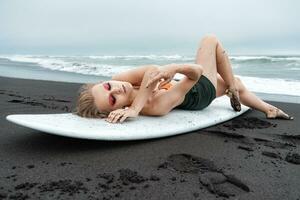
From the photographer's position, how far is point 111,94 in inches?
124

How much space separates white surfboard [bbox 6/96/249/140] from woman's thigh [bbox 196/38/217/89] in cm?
41

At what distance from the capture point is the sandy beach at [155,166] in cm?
210

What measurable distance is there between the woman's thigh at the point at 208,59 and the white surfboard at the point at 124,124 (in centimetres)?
41

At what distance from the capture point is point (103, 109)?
10.6 feet

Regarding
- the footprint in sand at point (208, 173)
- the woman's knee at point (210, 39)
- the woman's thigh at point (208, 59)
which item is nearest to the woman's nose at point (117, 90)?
the footprint in sand at point (208, 173)

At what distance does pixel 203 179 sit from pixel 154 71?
1.14 meters

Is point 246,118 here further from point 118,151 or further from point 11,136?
point 11,136

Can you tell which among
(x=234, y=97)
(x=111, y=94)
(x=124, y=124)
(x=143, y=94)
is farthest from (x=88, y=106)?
(x=234, y=97)

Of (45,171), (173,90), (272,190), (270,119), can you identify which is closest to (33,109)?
(173,90)

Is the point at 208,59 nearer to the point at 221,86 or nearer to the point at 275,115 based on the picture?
the point at 221,86

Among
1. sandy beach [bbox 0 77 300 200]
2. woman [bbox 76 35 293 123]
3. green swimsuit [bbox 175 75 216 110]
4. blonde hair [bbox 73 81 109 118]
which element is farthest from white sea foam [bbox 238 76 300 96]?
blonde hair [bbox 73 81 109 118]

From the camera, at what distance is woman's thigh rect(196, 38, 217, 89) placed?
156 inches

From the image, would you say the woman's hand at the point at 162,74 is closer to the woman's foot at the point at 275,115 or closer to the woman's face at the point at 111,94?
the woman's face at the point at 111,94

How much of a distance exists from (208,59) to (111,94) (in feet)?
4.36
